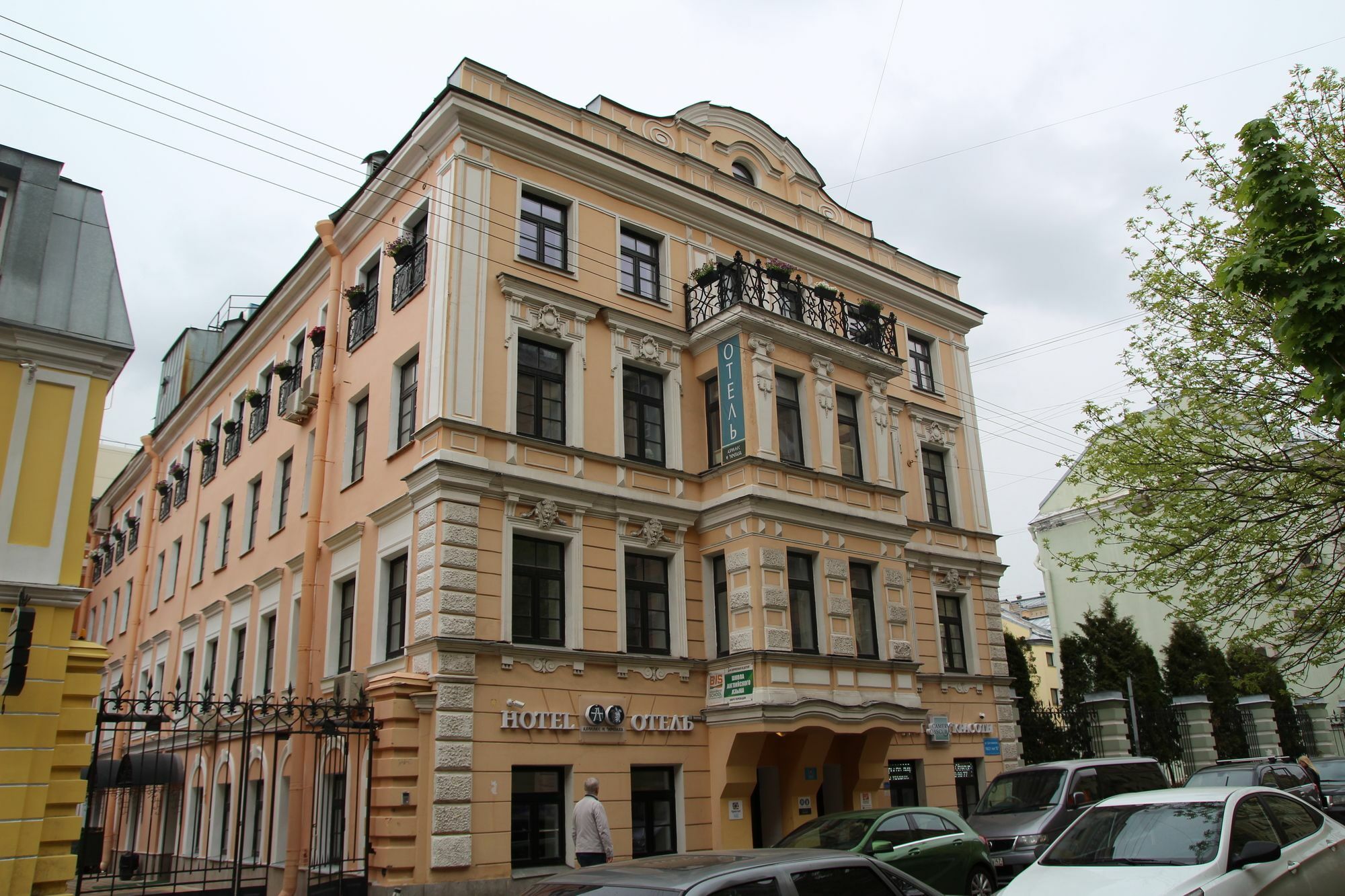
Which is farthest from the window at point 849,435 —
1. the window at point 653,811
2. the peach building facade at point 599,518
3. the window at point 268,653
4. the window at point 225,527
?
the window at point 225,527

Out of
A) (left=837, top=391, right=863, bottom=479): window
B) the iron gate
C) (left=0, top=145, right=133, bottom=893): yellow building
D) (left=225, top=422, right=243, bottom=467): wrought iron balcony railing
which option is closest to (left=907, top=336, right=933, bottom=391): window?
(left=837, top=391, right=863, bottom=479): window

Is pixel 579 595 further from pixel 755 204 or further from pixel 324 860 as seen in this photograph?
pixel 755 204

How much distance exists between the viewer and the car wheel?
48.3ft

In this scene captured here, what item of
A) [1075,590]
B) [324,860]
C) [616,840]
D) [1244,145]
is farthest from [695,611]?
[1075,590]

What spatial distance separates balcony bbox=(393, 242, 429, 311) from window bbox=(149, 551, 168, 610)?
58.6ft

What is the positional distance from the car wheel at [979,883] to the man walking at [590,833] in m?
5.34

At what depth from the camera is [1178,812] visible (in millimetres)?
8875

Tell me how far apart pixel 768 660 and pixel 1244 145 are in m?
11.2

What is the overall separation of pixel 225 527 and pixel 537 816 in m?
16.0

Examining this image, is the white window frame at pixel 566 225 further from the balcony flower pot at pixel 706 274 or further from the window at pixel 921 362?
the window at pixel 921 362

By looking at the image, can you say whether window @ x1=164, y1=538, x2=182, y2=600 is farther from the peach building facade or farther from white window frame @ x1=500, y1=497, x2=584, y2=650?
white window frame @ x1=500, y1=497, x2=584, y2=650

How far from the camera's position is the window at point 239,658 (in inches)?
964

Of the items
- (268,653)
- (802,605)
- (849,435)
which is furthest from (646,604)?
(268,653)

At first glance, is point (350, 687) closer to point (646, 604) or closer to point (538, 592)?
point (538, 592)
